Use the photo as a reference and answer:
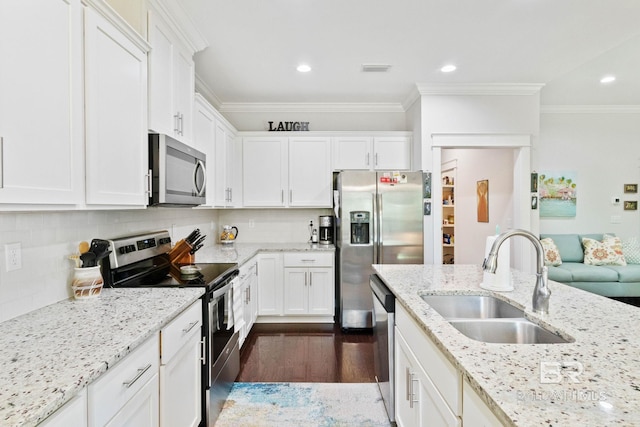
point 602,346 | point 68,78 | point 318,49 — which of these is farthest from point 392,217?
point 68,78

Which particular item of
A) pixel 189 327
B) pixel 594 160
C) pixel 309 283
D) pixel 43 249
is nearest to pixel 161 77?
pixel 43 249

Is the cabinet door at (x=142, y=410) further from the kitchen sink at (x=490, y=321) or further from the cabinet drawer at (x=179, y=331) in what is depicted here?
the kitchen sink at (x=490, y=321)

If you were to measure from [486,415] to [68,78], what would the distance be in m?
1.76

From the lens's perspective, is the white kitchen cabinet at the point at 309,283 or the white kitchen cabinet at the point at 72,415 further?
the white kitchen cabinet at the point at 309,283

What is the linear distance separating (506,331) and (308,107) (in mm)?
3629

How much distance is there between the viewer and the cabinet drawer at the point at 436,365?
104cm

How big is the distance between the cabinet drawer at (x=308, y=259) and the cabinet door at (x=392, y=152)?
128cm

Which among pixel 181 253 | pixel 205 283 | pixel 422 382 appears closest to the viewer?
pixel 422 382

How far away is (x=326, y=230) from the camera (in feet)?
14.1

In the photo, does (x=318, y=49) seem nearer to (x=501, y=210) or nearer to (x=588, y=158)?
(x=501, y=210)

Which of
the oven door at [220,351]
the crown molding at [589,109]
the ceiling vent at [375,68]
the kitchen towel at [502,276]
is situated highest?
the crown molding at [589,109]

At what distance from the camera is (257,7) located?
2229 millimetres

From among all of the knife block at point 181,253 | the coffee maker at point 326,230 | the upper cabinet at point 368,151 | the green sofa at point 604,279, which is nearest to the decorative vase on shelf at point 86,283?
the knife block at point 181,253

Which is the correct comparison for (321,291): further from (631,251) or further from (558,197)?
(631,251)
